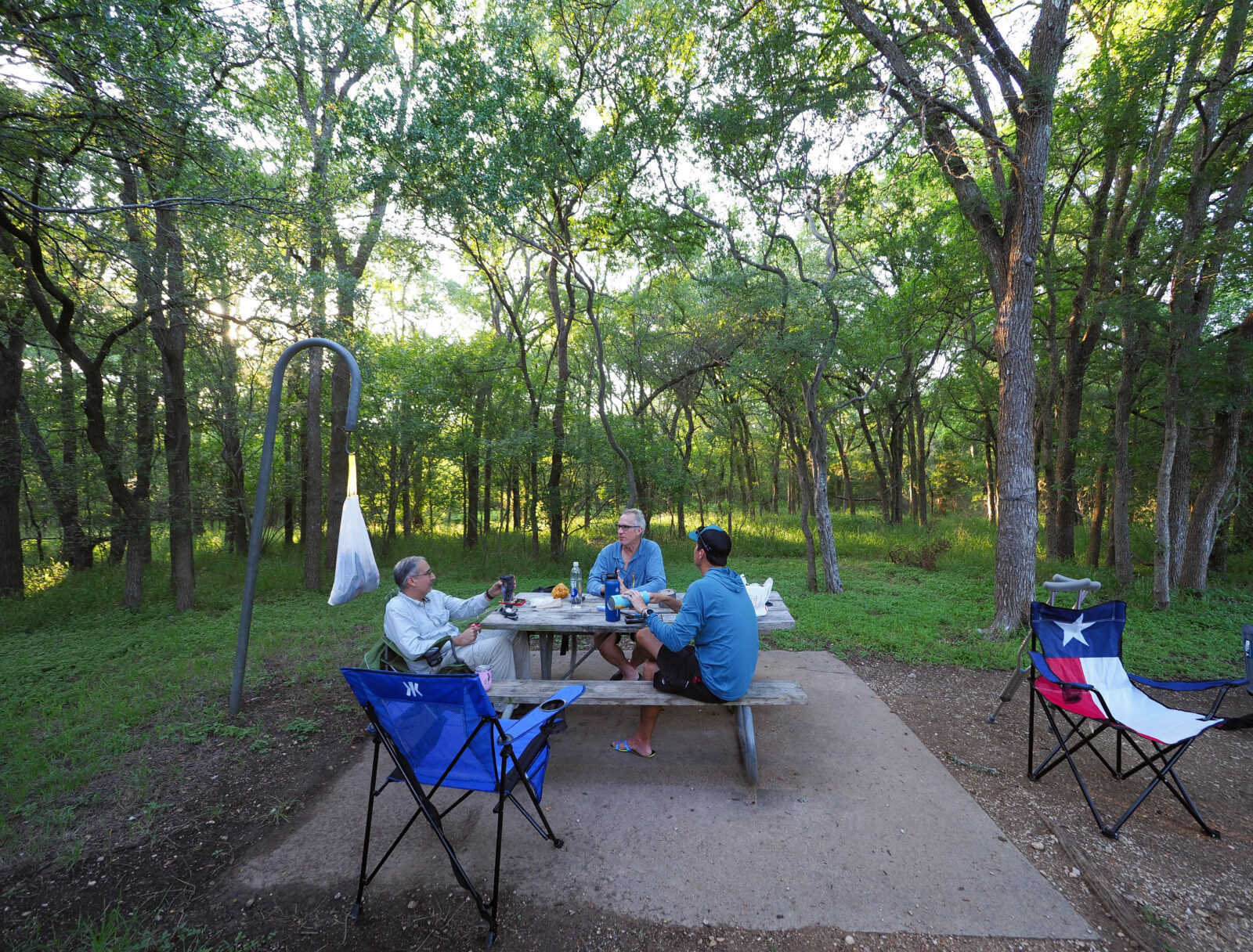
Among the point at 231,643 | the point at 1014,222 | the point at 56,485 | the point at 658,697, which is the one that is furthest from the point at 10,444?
the point at 1014,222

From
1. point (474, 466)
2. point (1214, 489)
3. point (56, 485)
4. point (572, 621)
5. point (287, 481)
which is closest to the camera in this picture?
point (572, 621)

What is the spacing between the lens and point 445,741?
2.28 meters

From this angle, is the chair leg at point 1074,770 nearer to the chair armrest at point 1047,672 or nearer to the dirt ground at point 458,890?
the dirt ground at point 458,890

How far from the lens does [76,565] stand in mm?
10211

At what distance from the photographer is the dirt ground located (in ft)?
6.88

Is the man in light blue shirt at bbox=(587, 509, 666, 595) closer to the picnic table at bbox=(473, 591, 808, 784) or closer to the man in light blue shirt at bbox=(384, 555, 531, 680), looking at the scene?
the picnic table at bbox=(473, 591, 808, 784)

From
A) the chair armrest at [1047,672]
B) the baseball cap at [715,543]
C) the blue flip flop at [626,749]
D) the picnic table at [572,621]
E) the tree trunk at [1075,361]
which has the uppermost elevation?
the tree trunk at [1075,361]

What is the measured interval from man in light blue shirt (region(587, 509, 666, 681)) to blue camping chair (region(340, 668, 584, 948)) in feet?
6.33

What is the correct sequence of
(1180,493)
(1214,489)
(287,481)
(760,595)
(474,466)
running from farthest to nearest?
(287,481), (474,466), (1180,493), (1214,489), (760,595)

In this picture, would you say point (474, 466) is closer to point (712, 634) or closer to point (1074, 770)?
point (712, 634)

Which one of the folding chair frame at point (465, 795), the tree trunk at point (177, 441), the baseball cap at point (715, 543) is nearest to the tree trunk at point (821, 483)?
the baseball cap at point (715, 543)

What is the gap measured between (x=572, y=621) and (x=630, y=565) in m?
1.01

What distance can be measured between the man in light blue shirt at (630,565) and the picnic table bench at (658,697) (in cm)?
101

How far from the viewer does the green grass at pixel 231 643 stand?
342 centimetres
